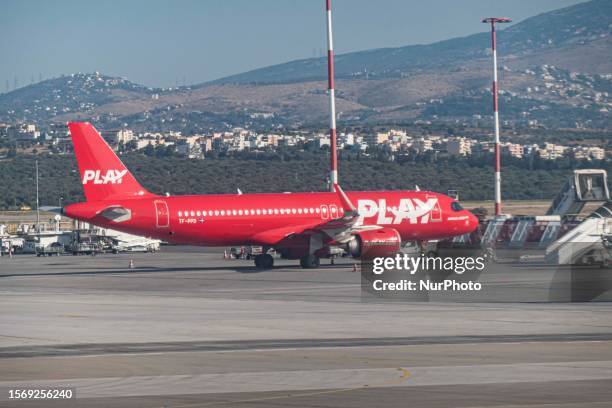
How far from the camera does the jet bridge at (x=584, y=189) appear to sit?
243 feet

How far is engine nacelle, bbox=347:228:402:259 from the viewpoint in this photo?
6000 centimetres

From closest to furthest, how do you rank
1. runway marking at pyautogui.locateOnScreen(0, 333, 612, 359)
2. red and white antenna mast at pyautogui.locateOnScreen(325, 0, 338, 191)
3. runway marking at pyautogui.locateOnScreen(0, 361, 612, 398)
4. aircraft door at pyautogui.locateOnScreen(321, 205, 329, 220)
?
1. runway marking at pyautogui.locateOnScreen(0, 361, 612, 398)
2. runway marking at pyautogui.locateOnScreen(0, 333, 612, 359)
3. aircraft door at pyautogui.locateOnScreen(321, 205, 329, 220)
4. red and white antenna mast at pyautogui.locateOnScreen(325, 0, 338, 191)

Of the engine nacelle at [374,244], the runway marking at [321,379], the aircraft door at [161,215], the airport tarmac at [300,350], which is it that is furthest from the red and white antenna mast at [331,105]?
the runway marking at [321,379]

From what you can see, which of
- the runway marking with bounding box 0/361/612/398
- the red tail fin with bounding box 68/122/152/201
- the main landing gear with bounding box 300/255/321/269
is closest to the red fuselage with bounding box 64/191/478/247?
the red tail fin with bounding box 68/122/152/201

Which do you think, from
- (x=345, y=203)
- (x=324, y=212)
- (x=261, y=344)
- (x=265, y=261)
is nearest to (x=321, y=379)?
(x=261, y=344)

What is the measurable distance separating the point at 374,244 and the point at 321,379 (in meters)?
38.8

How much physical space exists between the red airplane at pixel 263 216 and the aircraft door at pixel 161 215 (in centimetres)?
5

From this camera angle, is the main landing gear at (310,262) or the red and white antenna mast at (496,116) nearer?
the main landing gear at (310,262)

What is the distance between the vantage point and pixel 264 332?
29.7 meters

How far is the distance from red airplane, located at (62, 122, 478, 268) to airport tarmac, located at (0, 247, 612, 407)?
14.8m

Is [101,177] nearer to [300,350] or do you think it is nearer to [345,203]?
[345,203]

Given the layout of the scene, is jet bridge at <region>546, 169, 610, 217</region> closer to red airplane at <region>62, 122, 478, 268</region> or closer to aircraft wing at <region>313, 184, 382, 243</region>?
red airplane at <region>62, 122, 478, 268</region>

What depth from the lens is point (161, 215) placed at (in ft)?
197

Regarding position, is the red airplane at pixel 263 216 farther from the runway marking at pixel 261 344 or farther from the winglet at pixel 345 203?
the runway marking at pixel 261 344
